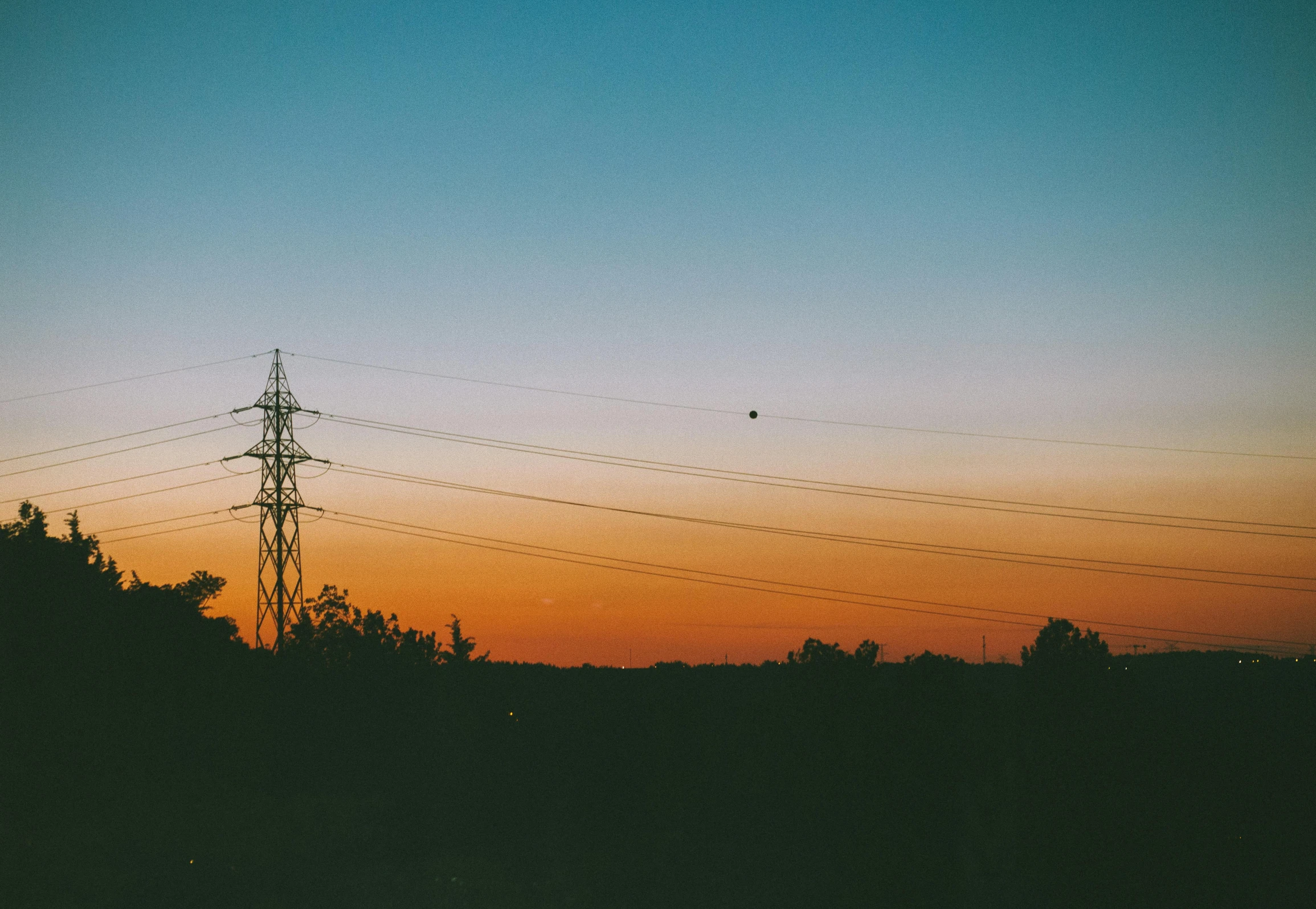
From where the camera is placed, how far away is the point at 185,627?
62469mm

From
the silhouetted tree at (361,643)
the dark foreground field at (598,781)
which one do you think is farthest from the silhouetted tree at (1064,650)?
the silhouetted tree at (361,643)

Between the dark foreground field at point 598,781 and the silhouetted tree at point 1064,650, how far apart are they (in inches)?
24.8

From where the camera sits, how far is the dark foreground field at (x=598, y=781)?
4128cm

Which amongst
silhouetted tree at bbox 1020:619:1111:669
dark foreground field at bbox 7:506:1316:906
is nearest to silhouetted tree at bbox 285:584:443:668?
dark foreground field at bbox 7:506:1316:906

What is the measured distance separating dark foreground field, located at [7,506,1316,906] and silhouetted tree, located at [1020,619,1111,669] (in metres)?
0.63

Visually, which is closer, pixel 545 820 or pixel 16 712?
pixel 16 712

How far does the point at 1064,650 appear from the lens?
45500 millimetres

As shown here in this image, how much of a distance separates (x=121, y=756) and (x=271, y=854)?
908 cm

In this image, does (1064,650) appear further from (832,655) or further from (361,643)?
(361,643)

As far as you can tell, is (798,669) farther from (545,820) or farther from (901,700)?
(545,820)

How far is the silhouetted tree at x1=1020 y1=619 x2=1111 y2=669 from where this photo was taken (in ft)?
148

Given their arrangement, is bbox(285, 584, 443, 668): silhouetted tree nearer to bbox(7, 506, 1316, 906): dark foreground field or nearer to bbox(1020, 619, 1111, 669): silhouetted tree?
bbox(7, 506, 1316, 906): dark foreground field

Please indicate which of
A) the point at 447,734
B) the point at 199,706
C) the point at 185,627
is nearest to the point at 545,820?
the point at 447,734

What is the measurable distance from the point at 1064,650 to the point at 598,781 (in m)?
28.2
